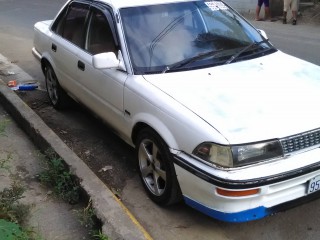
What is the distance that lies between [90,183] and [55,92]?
2.50 meters

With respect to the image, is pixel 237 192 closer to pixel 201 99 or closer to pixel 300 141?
pixel 300 141

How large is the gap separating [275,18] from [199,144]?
11831mm

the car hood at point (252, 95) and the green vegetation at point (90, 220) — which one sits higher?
the car hood at point (252, 95)

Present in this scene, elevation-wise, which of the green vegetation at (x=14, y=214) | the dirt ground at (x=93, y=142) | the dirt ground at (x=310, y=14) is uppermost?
the green vegetation at (x=14, y=214)

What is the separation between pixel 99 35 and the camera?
4.42m

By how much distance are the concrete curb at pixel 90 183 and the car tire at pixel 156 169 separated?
1.00ft

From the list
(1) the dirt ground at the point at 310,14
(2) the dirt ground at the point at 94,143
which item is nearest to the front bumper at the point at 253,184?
(2) the dirt ground at the point at 94,143

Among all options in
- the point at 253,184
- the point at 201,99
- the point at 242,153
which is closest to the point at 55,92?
the point at 201,99

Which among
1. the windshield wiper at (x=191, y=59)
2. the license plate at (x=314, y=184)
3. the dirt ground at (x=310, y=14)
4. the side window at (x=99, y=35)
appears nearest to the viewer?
the license plate at (x=314, y=184)

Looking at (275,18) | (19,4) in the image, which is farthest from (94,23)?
(19,4)

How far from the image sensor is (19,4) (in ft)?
60.5

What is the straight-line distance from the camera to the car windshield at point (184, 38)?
3.87 meters

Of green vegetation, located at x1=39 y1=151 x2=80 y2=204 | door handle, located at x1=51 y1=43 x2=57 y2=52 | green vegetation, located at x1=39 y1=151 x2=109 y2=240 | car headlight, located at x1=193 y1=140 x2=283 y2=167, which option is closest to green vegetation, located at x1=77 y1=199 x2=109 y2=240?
green vegetation, located at x1=39 y1=151 x2=109 y2=240

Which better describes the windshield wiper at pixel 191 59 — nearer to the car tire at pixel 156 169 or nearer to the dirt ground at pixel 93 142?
the car tire at pixel 156 169
